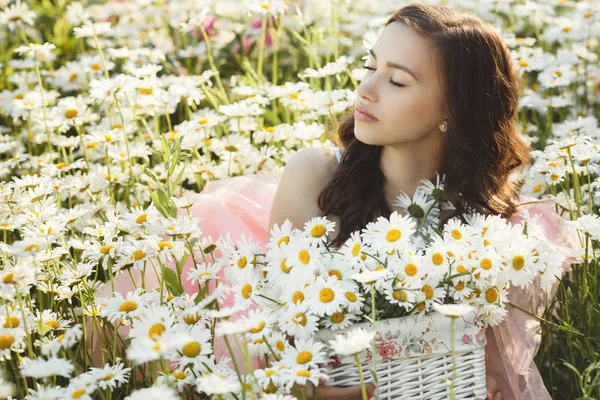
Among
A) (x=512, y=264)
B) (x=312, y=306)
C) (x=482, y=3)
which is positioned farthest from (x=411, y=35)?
(x=482, y=3)

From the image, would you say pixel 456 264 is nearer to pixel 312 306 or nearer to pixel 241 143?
pixel 312 306

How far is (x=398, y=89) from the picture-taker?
1.65m

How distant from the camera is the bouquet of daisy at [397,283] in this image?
4.14 feet

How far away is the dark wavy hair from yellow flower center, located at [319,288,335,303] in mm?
499

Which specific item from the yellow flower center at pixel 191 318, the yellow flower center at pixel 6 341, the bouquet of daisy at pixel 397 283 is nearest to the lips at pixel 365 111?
the bouquet of daisy at pixel 397 283

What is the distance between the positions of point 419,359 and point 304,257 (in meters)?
0.25

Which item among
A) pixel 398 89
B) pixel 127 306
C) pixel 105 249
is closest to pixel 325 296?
pixel 127 306

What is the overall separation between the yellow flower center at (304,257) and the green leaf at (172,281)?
0.90ft

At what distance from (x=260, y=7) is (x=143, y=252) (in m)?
1.23

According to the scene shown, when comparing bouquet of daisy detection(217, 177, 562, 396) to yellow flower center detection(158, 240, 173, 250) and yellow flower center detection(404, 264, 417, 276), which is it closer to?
yellow flower center detection(404, 264, 417, 276)

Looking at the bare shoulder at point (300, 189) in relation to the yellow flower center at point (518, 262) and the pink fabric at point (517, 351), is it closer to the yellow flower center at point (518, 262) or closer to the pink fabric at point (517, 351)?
the pink fabric at point (517, 351)

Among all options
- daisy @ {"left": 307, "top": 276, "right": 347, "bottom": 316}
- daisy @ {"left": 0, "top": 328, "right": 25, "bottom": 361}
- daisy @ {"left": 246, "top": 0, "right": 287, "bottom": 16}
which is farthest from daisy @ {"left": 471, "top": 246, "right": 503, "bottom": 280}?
daisy @ {"left": 246, "top": 0, "right": 287, "bottom": 16}

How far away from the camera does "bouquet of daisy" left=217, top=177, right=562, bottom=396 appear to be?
4.14 ft

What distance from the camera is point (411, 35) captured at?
167 centimetres
